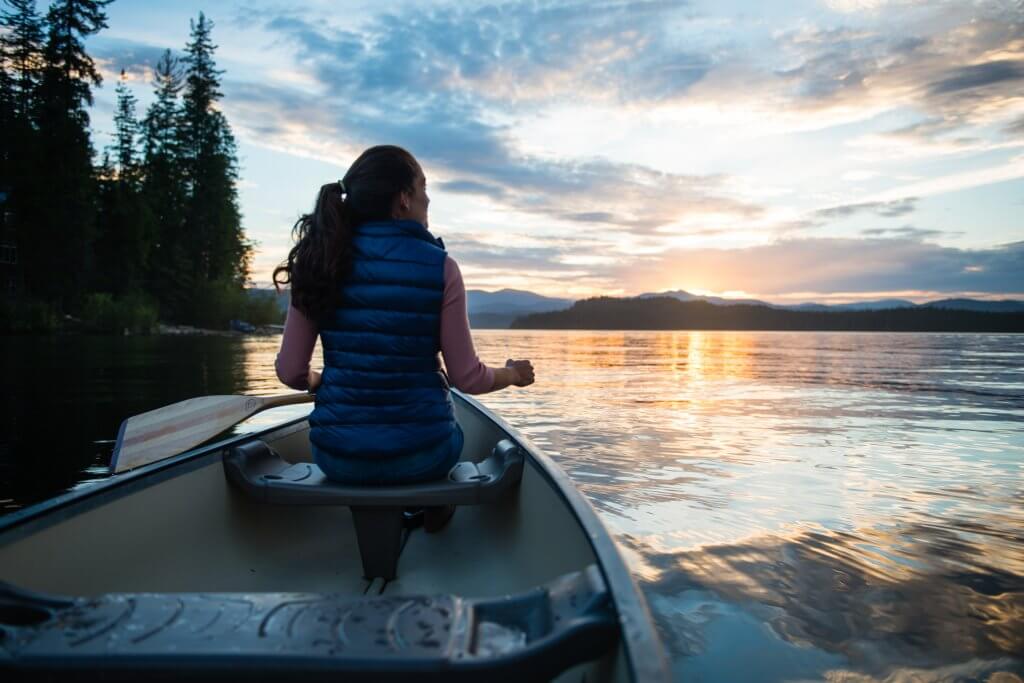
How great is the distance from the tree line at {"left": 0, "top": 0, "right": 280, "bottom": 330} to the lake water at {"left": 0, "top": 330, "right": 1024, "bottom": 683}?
23904mm

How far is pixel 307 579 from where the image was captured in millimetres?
2648

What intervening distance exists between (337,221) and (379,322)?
14.9 inches

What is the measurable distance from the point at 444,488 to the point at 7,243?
36.8m

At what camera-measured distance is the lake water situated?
2902mm

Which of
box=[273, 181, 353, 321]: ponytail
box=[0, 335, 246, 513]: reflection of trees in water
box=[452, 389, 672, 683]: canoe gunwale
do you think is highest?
box=[273, 181, 353, 321]: ponytail

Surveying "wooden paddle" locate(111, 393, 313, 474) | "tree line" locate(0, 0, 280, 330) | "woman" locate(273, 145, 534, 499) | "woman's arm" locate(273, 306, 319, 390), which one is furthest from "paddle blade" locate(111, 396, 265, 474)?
"tree line" locate(0, 0, 280, 330)

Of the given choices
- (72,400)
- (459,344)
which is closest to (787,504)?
(459,344)

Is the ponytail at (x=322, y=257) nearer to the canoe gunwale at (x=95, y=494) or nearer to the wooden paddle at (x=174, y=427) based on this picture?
the canoe gunwale at (x=95, y=494)

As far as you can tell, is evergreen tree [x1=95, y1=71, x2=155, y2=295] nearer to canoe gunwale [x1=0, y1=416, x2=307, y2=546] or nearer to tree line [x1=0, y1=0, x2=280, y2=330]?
tree line [x1=0, y1=0, x2=280, y2=330]

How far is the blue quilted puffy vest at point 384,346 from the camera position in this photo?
87.8 inches

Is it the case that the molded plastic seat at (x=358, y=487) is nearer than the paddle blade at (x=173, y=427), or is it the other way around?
the molded plastic seat at (x=358, y=487)

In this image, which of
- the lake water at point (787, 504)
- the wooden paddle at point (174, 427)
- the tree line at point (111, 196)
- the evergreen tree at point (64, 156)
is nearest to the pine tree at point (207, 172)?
the tree line at point (111, 196)

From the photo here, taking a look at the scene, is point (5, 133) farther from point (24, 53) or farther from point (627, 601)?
point (627, 601)

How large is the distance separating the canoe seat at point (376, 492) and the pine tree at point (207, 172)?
45.1m
